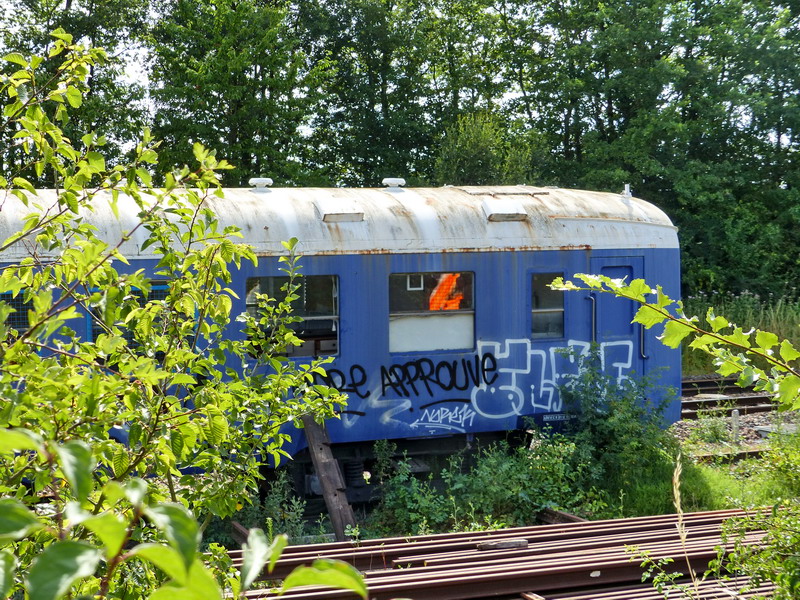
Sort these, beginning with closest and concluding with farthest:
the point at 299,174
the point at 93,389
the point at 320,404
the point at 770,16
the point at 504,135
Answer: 1. the point at 93,389
2. the point at 320,404
3. the point at 299,174
4. the point at 770,16
5. the point at 504,135

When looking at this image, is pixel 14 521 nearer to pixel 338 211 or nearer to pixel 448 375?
pixel 338 211

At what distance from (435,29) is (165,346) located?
2821 cm

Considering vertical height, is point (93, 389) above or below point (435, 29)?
below

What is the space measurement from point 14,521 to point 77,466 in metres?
0.11

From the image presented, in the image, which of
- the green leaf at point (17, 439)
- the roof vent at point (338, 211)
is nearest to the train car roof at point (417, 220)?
the roof vent at point (338, 211)

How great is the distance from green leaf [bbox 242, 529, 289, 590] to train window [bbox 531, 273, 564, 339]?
939 cm

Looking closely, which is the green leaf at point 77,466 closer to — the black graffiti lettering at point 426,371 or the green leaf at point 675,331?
the green leaf at point 675,331

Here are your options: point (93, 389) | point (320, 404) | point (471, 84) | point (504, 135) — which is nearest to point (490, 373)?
point (320, 404)

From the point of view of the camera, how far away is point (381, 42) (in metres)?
27.8

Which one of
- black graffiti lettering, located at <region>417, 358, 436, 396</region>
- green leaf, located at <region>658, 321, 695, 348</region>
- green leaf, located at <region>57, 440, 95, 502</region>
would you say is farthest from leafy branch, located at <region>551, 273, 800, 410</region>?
black graffiti lettering, located at <region>417, 358, 436, 396</region>

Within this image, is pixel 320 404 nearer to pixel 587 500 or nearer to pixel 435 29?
pixel 587 500

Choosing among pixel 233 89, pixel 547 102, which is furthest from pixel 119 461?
pixel 547 102

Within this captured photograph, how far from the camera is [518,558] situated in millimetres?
6242

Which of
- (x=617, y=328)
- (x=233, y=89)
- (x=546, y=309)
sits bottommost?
(x=617, y=328)
